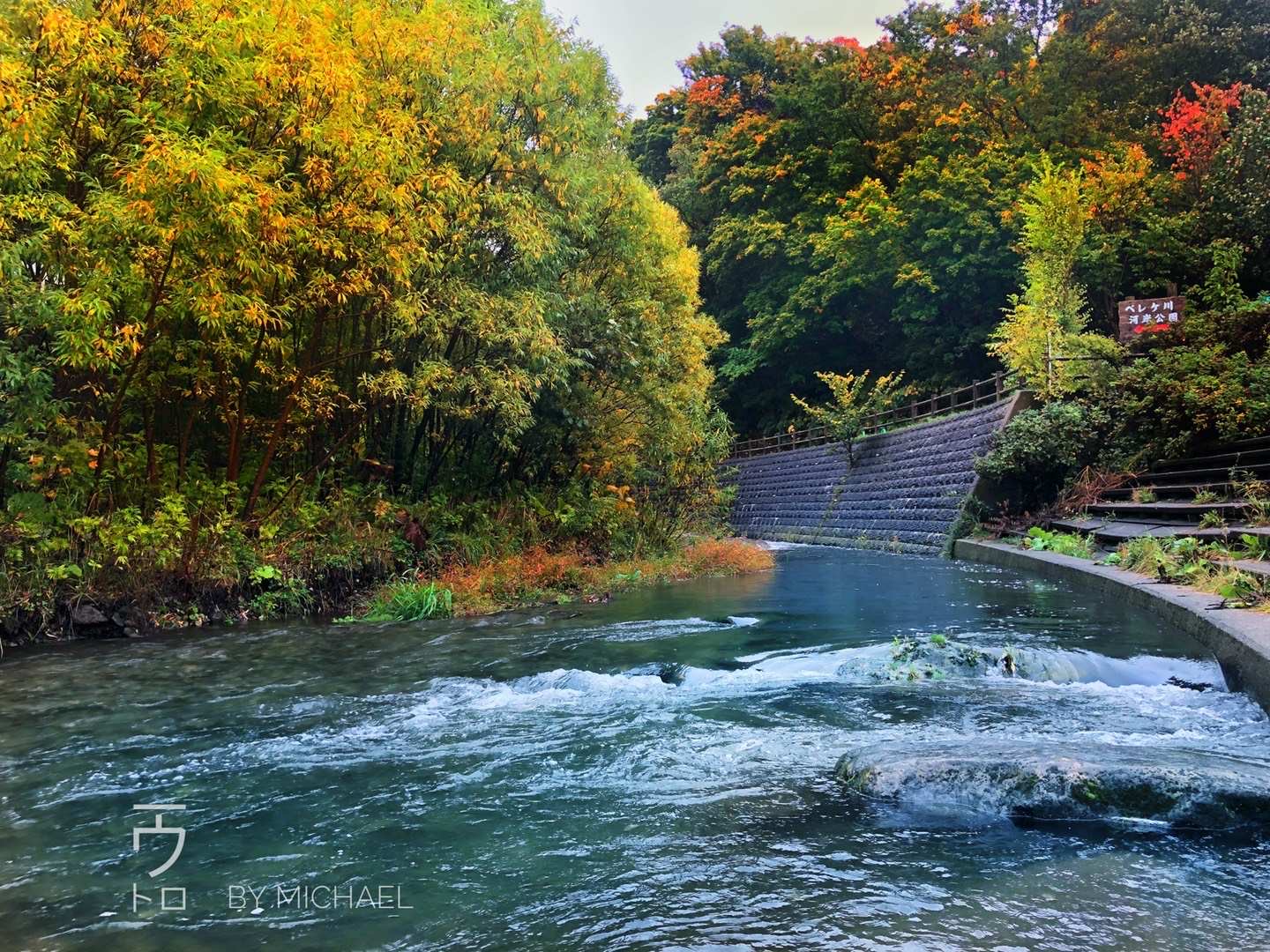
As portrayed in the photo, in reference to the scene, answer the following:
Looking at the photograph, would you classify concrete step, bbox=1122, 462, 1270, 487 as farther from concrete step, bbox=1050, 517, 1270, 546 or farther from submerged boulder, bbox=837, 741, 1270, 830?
submerged boulder, bbox=837, 741, 1270, 830

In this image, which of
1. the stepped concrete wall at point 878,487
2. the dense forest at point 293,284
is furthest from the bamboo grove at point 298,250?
the stepped concrete wall at point 878,487

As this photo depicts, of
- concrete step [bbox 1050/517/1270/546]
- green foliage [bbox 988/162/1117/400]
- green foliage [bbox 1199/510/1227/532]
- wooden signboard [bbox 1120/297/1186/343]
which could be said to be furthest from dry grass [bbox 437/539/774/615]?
wooden signboard [bbox 1120/297/1186/343]

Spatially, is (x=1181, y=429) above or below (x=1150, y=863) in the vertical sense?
above

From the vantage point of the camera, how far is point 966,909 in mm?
2646

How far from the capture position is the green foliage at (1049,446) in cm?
1486

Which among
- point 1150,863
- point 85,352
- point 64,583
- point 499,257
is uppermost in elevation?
point 499,257

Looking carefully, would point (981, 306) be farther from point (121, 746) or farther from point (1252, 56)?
point (121, 746)

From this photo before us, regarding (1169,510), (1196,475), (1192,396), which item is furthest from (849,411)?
(1169,510)

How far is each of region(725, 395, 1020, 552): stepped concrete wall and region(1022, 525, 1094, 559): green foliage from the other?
8.14 ft

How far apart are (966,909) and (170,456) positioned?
8.95 metres

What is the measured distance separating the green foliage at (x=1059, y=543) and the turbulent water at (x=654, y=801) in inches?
214

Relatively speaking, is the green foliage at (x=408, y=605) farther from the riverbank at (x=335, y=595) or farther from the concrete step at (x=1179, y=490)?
the concrete step at (x=1179, y=490)

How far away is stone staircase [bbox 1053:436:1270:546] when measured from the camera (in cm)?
1029

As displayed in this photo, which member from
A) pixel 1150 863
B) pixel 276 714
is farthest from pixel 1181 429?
pixel 276 714
